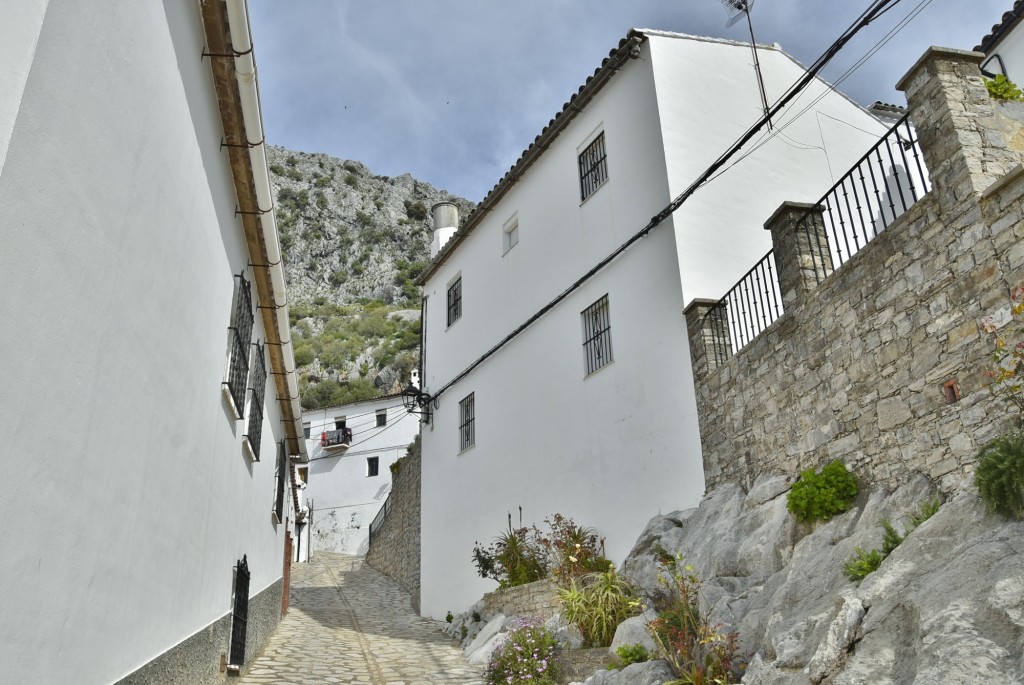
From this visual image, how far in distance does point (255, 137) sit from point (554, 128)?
308 inches

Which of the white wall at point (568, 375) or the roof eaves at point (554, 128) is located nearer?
the white wall at point (568, 375)

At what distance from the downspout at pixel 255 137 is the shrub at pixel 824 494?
5542 mm

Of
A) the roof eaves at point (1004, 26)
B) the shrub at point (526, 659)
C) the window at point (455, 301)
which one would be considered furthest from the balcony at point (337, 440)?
the roof eaves at point (1004, 26)

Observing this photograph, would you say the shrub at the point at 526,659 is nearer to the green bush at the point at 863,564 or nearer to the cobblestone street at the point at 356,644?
the cobblestone street at the point at 356,644

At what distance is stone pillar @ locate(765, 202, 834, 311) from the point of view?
26.0 feet

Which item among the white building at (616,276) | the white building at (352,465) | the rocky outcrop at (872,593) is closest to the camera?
the rocky outcrop at (872,593)

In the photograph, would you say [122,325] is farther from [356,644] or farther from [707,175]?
[356,644]

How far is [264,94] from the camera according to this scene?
20.6 ft

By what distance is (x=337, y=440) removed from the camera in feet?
119

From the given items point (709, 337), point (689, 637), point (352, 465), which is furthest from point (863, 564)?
point (352, 465)

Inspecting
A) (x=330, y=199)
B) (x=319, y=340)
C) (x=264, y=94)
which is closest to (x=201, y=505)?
(x=264, y=94)

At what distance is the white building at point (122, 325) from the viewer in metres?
2.82

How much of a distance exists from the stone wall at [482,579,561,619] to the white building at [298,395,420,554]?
22775mm

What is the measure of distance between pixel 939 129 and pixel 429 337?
13.1 metres
